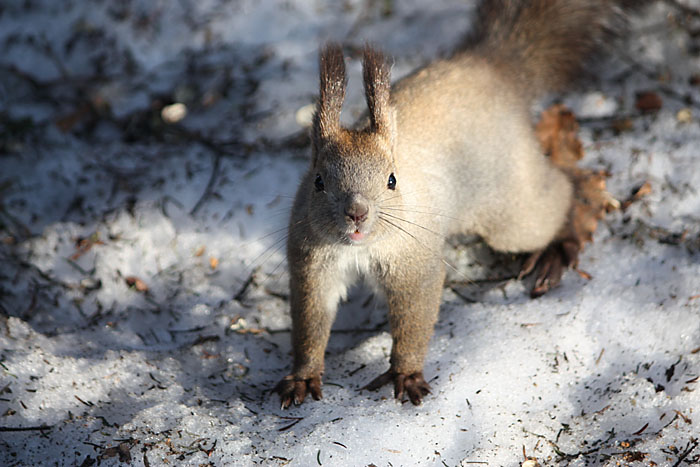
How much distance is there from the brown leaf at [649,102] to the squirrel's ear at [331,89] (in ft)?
7.76

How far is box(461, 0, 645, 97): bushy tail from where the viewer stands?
3.68m

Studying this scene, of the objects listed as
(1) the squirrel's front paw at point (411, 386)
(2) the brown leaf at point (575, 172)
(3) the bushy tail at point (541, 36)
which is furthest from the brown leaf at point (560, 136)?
(1) the squirrel's front paw at point (411, 386)

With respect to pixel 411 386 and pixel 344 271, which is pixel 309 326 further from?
pixel 411 386

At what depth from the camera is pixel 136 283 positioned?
3486mm

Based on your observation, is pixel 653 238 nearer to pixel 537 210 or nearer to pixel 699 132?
pixel 537 210

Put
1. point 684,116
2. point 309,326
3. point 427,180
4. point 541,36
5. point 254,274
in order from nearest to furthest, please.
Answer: point 309,326 → point 427,180 → point 254,274 → point 541,36 → point 684,116

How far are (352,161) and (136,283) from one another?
165 centimetres

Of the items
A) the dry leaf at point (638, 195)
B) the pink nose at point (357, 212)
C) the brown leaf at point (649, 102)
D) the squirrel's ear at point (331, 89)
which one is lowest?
the dry leaf at point (638, 195)

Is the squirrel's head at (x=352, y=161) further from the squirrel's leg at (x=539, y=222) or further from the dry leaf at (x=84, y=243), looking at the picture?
the dry leaf at (x=84, y=243)

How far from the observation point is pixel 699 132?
12.5ft

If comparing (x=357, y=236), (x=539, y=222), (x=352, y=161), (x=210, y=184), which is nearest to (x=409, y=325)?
(x=357, y=236)

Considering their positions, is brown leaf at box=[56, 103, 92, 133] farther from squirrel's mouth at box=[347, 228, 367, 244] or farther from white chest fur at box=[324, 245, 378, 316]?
squirrel's mouth at box=[347, 228, 367, 244]

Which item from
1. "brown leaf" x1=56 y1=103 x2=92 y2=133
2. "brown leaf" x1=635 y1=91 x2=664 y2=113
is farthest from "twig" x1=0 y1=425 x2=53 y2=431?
"brown leaf" x1=635 y1=91 x2=664 y2=113

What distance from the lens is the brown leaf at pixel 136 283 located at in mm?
3471
